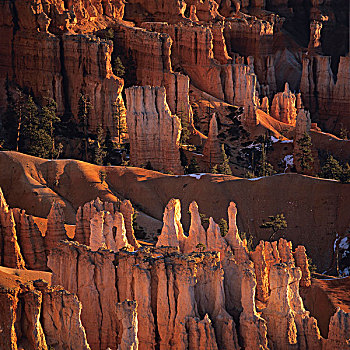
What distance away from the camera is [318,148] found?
357ft

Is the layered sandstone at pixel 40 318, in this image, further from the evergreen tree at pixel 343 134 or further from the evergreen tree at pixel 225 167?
the evergreen tree at pixel 343 134

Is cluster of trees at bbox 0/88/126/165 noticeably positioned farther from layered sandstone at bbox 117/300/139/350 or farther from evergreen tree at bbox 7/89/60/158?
layered sandstone at bbox 117/300/139/350

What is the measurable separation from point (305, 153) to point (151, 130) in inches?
517

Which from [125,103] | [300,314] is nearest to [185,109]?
[125,103]

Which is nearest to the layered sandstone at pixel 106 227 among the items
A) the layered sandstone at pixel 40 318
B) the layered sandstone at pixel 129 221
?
the layered sandstone at pixel 129 221

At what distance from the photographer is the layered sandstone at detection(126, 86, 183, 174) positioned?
9806 cm

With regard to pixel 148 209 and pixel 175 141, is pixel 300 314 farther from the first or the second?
pixel 175 141

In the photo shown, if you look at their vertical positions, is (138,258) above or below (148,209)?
above

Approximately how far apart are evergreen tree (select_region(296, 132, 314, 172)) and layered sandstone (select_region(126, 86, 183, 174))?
34.5ft

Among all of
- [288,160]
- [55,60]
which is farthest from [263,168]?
[55,60]

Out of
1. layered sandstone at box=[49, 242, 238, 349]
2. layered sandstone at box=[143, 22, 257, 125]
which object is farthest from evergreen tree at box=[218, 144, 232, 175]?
layered sandstone at box=[49, 242, 238, 349]

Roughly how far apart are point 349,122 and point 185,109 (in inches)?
995

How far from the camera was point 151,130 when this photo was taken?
98.4m

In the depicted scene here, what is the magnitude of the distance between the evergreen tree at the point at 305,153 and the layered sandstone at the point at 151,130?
1051 centimetres
